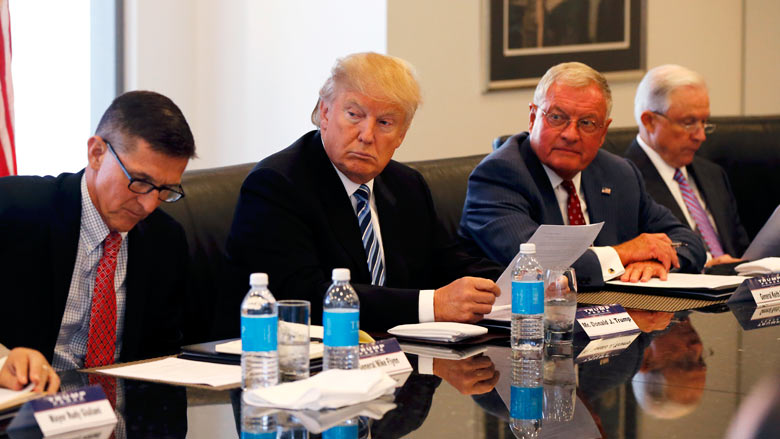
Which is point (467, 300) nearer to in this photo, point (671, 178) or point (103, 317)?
point (103, 317)

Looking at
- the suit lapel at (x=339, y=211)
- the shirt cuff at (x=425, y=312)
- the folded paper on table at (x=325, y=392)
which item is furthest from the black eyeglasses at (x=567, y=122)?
the folded paper on table at (x=325, y=392)

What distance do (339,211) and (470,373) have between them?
105 cm

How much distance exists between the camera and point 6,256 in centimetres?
240

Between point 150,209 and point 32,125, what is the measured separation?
278 centimetres

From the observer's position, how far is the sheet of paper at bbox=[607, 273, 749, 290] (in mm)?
3189

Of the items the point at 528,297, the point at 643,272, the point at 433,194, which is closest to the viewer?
the point at 528,297

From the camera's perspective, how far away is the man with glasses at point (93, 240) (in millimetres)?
2406

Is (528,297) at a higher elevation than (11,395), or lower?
higher

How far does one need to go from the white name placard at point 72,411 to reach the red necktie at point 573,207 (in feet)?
8.40

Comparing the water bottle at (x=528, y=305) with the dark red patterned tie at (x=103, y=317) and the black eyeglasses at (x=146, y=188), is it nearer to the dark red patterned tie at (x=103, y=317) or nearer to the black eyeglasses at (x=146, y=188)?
the black eyeglasses at (x=146, y=188)

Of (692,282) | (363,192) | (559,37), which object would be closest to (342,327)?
(363,192)

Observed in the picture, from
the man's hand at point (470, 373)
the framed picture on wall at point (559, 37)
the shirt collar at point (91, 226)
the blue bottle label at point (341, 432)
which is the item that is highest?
the framed picture on wall at point (559, 37)

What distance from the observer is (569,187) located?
Answer: 3.90m

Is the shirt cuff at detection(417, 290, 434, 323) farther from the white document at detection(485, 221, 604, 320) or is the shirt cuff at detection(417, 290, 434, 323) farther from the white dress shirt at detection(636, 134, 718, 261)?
the white dress shirt at detection(636, 134, 718, 261)
